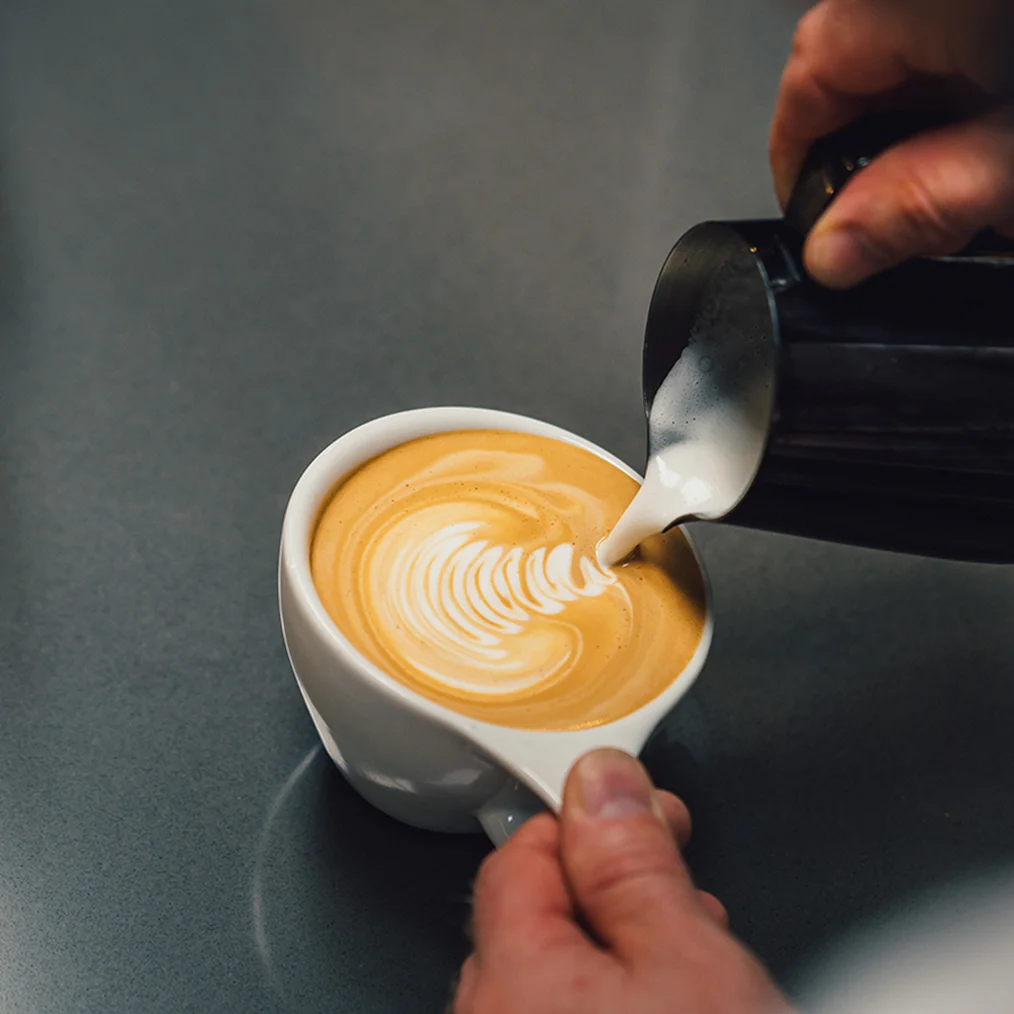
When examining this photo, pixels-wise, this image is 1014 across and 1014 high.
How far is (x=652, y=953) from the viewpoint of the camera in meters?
0.45

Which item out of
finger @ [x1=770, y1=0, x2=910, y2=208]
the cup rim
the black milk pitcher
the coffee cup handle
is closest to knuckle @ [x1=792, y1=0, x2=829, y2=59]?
finger @ [x1=770, y1=0, x2=910, y2=208]

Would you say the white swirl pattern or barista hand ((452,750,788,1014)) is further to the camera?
the white swirl pattern

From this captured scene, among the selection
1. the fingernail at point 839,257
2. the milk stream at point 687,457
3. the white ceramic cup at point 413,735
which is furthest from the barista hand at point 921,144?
the white ceramic cup at point 413,735

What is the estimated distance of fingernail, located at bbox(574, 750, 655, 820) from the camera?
49cm

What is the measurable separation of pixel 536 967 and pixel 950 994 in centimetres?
15

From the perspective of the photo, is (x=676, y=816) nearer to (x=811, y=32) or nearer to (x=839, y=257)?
(x=839, y=257)

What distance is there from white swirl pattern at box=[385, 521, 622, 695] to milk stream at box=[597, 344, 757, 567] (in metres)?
0.03

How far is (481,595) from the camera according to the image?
64cm

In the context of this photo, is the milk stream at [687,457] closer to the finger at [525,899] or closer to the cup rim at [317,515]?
the cup rim at [317,515]

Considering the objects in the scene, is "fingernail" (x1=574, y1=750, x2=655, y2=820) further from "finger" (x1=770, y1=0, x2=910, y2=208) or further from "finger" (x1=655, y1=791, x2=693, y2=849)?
"finger" (x1=770, y1=0, x2=910, y2=208)

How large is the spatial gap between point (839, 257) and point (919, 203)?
0.05m

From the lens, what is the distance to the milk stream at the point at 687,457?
0.61 m

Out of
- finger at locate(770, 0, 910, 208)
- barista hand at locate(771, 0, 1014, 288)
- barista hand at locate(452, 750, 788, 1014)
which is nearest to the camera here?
barista hand at locate(452, 750, 788, 1014)

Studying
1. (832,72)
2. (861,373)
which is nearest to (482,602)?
(861,373)
